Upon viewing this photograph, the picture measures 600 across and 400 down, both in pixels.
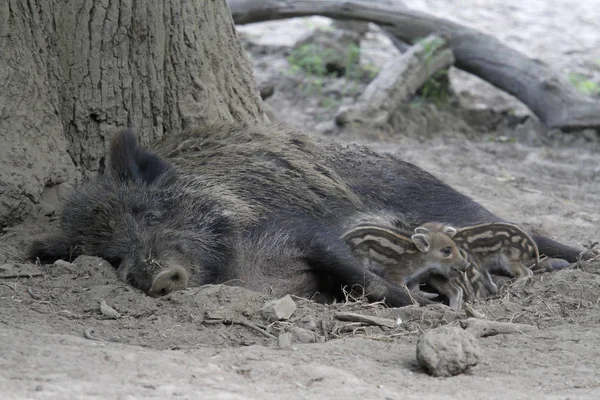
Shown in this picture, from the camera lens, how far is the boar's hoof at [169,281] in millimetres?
4121

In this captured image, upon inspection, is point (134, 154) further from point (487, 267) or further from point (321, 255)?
point (487, 267)

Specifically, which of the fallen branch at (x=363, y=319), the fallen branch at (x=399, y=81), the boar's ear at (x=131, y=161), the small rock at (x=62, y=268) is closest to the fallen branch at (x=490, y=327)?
the fallen branch at (x=363, y=319)

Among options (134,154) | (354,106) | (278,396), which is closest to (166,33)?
(134,154)

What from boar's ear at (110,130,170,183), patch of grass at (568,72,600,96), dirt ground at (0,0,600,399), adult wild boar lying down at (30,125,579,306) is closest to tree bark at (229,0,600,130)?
patch of grass at (568,72,600,96)

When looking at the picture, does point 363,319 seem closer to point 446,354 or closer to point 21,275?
point 446,354

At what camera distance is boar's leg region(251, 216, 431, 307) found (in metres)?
4.62

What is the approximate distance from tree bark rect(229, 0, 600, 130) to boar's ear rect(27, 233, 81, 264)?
4.72 metres

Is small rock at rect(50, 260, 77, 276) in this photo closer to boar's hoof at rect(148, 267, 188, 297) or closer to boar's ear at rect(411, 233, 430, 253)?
boar's hoof at rect(148, 267, 188, 297)

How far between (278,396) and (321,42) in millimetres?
8011

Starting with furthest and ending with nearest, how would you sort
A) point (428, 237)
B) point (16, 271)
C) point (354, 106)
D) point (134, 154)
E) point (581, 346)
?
point (354, 106) < point (428, 237) < point (134, 154) < point (16, 271) < point (581, 346)

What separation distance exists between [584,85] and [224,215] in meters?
7.13

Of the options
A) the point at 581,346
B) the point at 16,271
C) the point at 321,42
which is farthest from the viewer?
the point at 321,42

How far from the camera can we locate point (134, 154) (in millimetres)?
4652

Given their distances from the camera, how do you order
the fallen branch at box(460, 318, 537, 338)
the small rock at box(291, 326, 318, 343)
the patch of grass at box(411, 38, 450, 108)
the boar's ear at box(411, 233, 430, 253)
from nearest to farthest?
the small rock at box(291, 326, 318, 343)
the fallen branch at box(460, 318, 537, 338)
the boar's ear at box(411, 233, 430, 253)
the patch of grass at box(411, 38, 450, 108)
